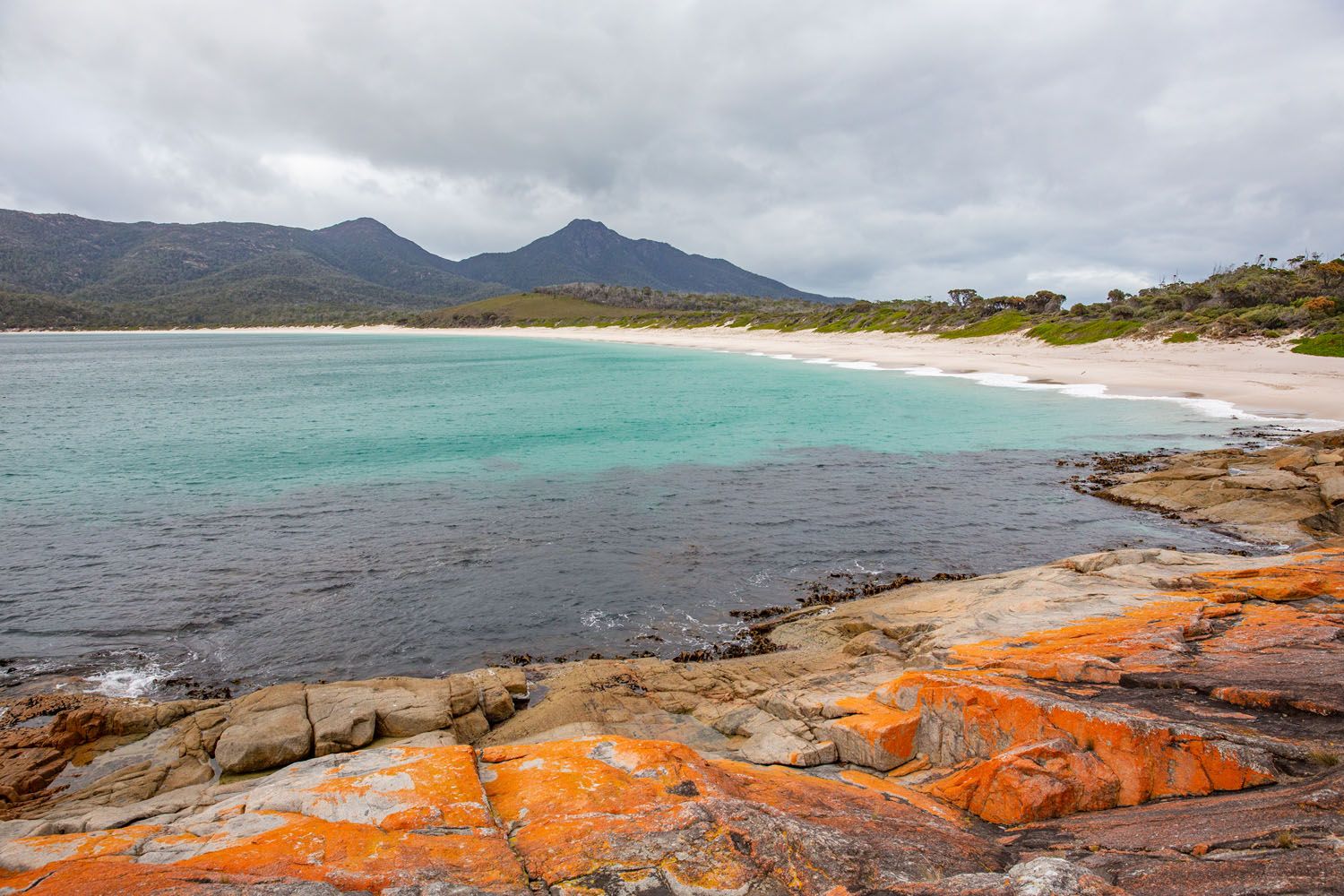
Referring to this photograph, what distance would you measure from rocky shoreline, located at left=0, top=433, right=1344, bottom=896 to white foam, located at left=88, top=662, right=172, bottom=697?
2.18 ft

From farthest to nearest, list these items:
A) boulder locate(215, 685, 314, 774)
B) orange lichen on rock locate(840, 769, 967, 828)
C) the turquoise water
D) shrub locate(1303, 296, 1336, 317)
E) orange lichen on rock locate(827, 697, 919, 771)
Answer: shrub locate(1303, 296, 1336, 317)
the turquoise water
boulder locate(215, 685, 314, 774)
orange lichen on rock locate(827, 697, 919, 771)
orange lichen on rock locate(840, 769, 967, 828)

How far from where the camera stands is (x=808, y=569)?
1603cm

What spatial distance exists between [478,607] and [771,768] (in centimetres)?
865

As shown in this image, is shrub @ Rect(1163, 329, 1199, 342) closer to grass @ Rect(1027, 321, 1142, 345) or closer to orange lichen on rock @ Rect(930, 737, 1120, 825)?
grass @ Rect(1027, 321, 1142, 345)

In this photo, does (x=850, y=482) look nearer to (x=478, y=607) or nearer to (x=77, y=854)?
(x=478, y=607)

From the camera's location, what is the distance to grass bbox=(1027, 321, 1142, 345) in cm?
5794

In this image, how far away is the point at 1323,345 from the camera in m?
42.2

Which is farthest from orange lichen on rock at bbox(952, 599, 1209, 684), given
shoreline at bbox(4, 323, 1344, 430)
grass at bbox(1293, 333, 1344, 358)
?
grass at bbox(1293, 333, 1344, 358)

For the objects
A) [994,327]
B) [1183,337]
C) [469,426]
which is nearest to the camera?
[469,426]

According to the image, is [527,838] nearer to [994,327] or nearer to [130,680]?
[130,680]

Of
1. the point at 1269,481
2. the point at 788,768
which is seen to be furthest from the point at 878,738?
the point at 1269,481

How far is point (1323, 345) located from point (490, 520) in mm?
54323

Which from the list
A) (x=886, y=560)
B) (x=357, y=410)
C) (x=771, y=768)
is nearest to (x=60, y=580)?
(x=771, y=768)

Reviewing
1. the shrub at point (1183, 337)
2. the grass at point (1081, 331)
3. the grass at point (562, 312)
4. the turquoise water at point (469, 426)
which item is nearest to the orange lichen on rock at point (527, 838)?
the turquoise water at point (469, 426)
